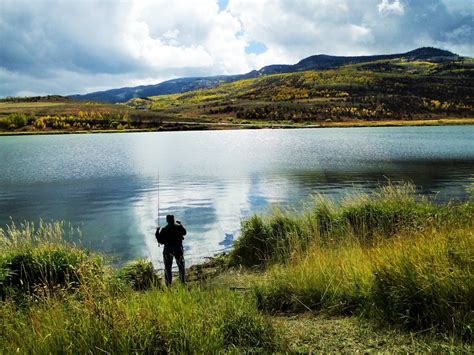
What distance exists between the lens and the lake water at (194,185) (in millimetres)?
20172

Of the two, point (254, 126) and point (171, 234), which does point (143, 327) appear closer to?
point (171, 234)

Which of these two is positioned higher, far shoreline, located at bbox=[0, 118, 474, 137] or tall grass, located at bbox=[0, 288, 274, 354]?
far shoreline, located at bbox=[0, 118, 474, 137]

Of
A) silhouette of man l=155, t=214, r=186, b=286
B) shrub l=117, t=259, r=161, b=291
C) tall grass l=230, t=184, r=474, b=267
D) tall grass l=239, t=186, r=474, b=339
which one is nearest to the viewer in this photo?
tall grass l=239, t=186, r=474, b=339

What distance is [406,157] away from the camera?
5047 centimetres

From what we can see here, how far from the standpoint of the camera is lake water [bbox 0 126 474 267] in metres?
20.2

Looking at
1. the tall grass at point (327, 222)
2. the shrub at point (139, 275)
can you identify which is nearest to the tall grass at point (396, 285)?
the tall grass at point (327, 222)

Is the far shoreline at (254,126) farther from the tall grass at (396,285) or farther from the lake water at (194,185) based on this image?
the tall grass at (396,285)

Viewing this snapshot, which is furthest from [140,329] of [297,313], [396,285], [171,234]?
[171,234]

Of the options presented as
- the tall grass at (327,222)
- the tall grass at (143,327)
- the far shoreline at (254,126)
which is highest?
the far shoreline at (254,126)

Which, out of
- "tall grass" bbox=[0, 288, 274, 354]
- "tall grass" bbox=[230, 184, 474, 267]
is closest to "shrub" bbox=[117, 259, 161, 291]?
"tall grass" bbox=[230, 184, 474, 267]

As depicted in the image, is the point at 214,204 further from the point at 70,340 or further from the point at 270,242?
the point at 70,340

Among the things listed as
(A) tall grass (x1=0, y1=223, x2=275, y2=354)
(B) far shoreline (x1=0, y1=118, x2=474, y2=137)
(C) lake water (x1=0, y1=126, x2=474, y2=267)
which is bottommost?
(C) lake water (x1=0, y1=126, x2=474, y2=267)

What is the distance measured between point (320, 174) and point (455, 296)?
107 ft

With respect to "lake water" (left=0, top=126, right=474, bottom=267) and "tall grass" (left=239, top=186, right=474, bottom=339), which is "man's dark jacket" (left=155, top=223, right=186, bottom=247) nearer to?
"tall grass" (left=239, top=186, right=474, bottom=339)
